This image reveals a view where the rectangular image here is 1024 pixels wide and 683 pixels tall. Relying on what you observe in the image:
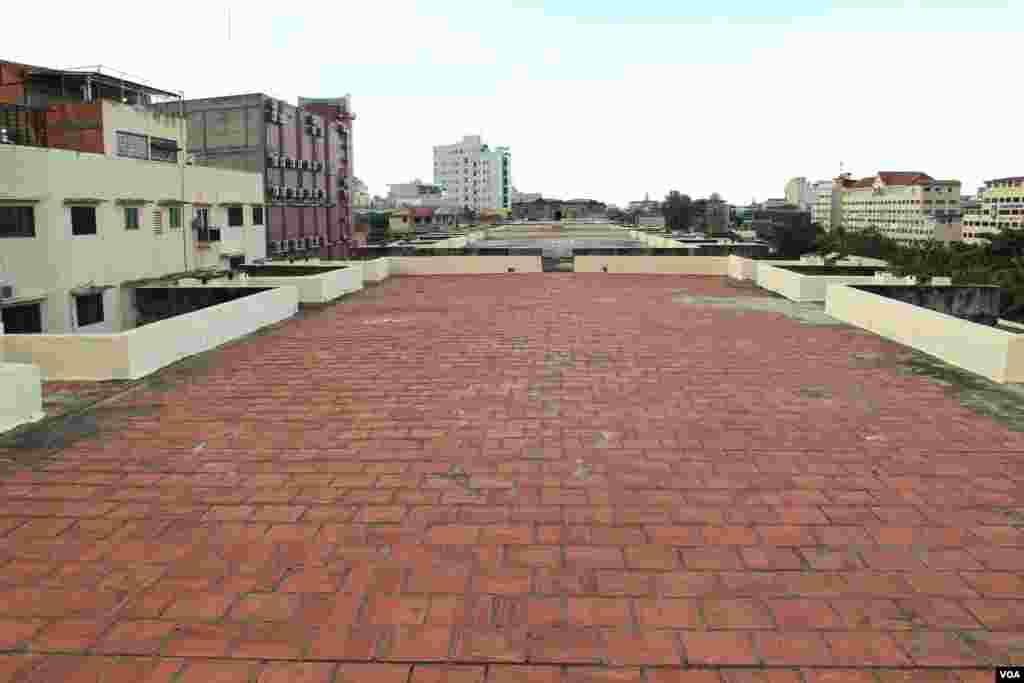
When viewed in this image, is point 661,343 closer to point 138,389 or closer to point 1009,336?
point 1009,336

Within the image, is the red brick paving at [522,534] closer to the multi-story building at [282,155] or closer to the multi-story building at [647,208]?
the multi-story building at [282,155]

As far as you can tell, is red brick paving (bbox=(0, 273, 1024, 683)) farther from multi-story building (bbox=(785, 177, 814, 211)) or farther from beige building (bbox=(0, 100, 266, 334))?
multi-story building (bbox=(785, 177, 814, 211))

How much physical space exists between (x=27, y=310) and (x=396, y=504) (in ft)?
63.2

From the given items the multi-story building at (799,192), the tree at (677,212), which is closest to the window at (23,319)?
the tree at (677,212)

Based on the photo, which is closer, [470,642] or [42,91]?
[470,642]

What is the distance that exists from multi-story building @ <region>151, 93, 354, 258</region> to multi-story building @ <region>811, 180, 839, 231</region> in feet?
382

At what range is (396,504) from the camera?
17.4ft

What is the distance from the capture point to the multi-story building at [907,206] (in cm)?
11581

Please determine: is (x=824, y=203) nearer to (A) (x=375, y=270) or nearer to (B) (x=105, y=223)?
(A) (x=375, y=270)

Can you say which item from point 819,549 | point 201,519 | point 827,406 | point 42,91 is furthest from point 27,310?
point 819,549

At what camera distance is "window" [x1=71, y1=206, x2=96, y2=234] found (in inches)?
842

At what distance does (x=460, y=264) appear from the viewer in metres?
24.7

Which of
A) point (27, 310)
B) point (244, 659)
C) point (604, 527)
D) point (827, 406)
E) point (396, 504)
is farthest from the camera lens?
point (27, 310)

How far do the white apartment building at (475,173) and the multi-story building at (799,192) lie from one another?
236 feet
